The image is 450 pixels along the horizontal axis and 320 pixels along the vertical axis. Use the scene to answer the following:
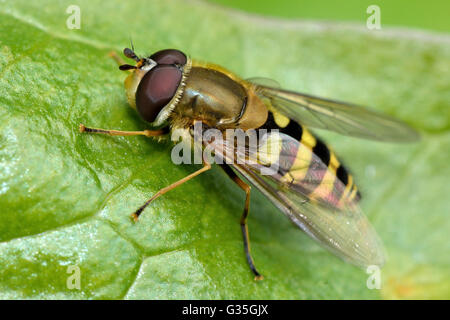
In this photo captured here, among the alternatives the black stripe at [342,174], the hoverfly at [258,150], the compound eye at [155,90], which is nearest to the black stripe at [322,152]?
the hoverfly at [258,150]

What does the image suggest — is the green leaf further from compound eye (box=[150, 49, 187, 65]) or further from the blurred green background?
the blurred green background

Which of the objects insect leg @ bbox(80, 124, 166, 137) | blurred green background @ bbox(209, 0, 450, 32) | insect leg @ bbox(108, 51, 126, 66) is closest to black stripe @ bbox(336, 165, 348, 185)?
insect leg @ bbox(80, 124, 166, 137)

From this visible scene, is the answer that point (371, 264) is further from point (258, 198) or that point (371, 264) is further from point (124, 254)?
point (124, 254)

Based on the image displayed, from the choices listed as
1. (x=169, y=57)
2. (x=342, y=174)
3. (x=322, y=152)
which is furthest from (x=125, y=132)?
(x=342, y=174)

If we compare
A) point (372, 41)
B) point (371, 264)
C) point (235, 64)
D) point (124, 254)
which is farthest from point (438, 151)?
point (124, 254)

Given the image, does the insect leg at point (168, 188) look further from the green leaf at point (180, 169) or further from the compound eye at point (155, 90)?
the compound eye at point (155, 90)

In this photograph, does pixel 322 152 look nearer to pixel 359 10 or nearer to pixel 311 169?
pixel 311 169
